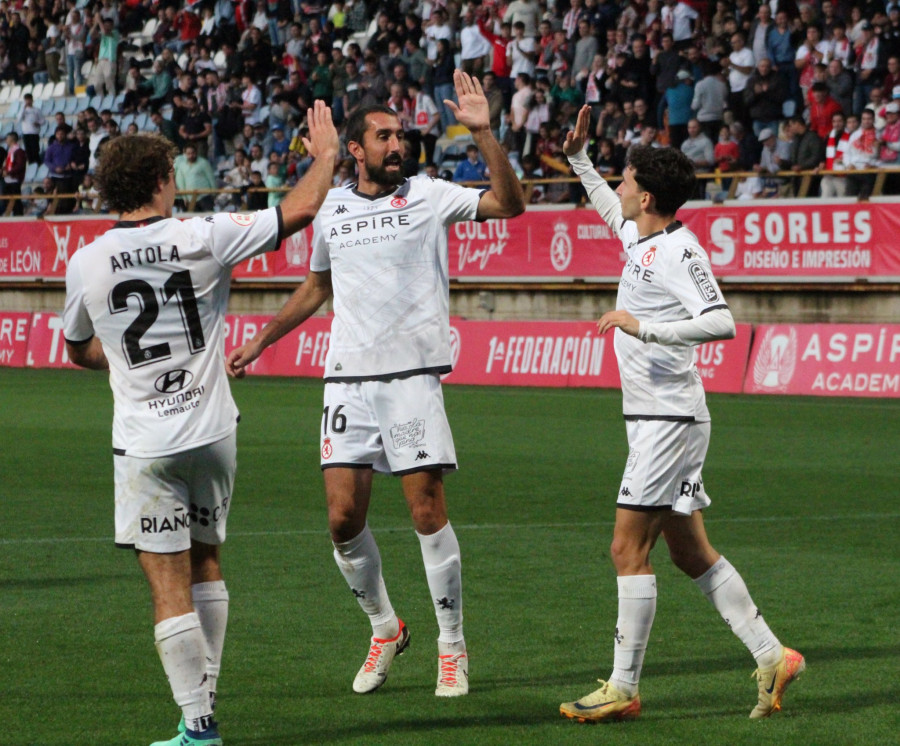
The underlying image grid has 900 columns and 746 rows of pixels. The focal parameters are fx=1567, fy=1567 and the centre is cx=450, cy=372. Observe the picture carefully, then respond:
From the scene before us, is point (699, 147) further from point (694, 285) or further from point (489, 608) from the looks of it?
point (694, 285)

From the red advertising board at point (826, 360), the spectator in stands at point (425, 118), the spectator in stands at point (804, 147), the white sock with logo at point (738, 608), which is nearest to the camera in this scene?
the white sock with logo at point (738, 608)

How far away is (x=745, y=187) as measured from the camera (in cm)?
2183

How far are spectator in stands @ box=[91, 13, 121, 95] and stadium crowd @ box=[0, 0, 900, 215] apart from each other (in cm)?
4

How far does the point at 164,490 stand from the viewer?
16.5 ft

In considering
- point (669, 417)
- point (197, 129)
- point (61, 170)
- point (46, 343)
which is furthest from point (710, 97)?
point (669, 417)

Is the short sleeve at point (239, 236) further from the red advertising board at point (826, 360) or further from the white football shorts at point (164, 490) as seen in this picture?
the red advertising board at point (826, 360)

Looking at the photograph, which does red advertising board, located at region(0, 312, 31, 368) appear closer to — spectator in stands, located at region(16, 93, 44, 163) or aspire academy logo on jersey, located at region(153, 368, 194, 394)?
spectator in stands, located at region(16, 93, 44, 163)

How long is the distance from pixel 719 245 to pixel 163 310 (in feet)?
58.0

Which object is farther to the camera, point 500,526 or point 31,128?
point 31,128

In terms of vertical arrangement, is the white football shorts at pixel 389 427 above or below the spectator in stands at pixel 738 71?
above

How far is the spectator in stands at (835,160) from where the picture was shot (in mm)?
20656

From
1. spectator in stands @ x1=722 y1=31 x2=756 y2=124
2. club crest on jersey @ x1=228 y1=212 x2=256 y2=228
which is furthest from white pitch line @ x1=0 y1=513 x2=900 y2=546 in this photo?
spectator in stands @ x1=722 y1=31 x2=756 y2=124

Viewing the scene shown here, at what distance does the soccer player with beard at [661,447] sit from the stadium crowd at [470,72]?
412 inches

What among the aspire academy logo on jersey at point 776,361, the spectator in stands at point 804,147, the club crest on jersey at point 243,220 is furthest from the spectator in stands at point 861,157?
the club crest on jersey at point 243,220
